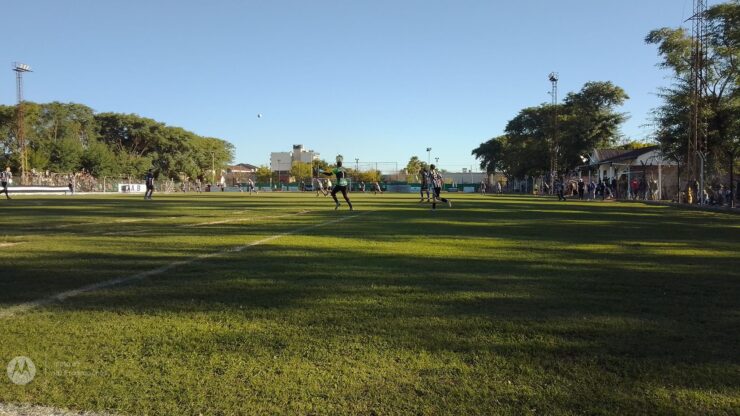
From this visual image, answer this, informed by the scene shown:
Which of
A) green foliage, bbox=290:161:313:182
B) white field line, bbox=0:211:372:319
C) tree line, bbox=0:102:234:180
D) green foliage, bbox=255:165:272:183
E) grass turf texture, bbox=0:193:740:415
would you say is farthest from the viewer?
green foliage, bbox=255:165:272:183

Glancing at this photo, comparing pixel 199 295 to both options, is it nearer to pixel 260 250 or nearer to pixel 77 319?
pixel 77 319

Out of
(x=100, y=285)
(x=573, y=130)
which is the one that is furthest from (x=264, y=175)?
(x=100, y=285)

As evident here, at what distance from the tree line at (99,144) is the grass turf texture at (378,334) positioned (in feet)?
278

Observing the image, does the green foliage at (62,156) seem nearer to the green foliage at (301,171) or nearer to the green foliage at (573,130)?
the green foliage at (301,171)

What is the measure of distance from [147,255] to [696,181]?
3475cm

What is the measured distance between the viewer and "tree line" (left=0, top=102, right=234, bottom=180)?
267ft

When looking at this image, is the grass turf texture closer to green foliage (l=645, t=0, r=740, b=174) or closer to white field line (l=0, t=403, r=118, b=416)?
white field line (l=0, t=403, r=118, b=416)

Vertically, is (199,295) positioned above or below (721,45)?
below

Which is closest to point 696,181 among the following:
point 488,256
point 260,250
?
point 488,256

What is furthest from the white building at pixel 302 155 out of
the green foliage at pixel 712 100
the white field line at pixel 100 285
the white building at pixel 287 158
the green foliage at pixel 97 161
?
the white field line at pixel 100 285

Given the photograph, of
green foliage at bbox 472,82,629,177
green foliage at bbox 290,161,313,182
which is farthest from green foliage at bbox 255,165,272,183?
green foliage at bbox 472,82,629,177

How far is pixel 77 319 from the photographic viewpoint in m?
4.96

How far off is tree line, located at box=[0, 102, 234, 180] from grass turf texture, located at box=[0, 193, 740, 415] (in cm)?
8469

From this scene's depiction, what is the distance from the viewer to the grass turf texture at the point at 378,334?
336cm
